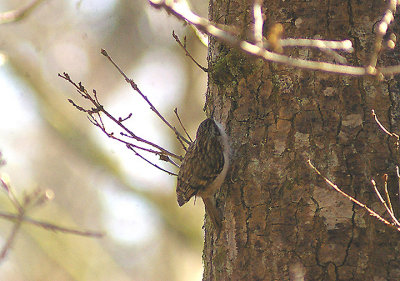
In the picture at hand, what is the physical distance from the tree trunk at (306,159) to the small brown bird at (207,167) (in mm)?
90

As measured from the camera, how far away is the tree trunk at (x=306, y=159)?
2621 mm

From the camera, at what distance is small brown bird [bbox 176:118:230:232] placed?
10.6 ft

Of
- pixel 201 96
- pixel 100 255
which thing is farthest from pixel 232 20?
pixel 100 255

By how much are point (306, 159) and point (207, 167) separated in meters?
0.93

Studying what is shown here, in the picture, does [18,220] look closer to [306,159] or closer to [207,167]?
[207,167]

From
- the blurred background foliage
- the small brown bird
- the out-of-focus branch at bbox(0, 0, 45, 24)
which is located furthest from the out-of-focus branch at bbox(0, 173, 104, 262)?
the blurred background foliage

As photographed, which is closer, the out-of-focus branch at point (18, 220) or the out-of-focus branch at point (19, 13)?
the out-of-focus branch at point (19, 13)

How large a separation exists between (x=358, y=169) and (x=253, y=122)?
23.7 inches

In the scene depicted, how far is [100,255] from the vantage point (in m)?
10.5

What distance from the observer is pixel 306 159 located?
2.79 meters

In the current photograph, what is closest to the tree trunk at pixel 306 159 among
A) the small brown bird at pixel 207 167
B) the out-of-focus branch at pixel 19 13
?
the small brown bird at pixel 207 167

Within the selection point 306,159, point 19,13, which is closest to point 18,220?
point 19,13

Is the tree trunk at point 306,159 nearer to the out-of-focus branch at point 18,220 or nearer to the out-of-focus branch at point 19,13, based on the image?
the out-of-focus branch at point 18,220

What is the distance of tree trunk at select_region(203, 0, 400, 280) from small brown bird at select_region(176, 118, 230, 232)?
0.09m
